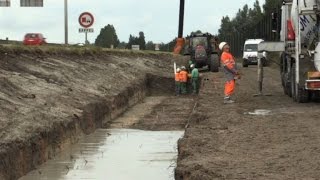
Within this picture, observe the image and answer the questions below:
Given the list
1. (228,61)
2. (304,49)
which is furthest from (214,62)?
(304,49)

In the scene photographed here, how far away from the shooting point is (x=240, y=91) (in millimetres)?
22953

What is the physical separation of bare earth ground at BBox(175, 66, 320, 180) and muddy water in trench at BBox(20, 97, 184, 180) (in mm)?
942

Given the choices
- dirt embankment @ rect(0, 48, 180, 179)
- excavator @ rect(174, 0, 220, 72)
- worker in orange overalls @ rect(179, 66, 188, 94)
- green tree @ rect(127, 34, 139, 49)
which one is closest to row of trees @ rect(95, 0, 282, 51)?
green tree @ rect(127, 34, 139, 49)

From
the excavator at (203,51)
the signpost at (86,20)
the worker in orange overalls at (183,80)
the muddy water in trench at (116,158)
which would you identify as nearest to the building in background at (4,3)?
the signpost at (86,20)

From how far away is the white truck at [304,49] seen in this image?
55.7ft

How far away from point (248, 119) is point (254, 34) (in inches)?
2037

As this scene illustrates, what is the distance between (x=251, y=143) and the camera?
35.0ft

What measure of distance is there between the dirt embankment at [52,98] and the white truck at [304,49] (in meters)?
6.12

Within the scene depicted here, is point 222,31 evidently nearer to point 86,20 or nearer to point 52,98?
point 86,20

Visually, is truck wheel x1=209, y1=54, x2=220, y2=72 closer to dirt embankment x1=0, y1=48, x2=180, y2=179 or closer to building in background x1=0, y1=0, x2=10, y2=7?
dirt embankment x1=0, y1=48, x2=180, y2=179

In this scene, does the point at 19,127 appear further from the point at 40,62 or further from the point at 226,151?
the point at 40,62

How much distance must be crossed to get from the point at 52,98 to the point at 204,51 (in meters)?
18.5

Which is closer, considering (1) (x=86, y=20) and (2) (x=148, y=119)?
(2) (x=148, y=119)

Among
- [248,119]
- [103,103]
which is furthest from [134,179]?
[103,103]
